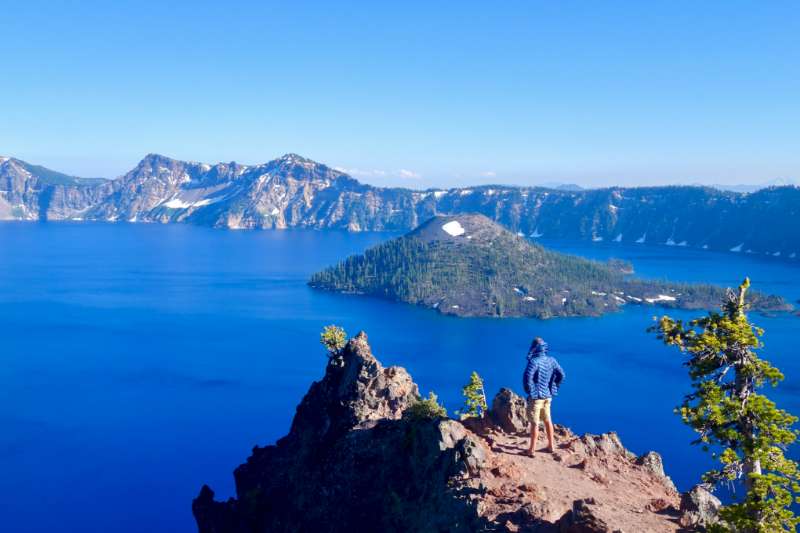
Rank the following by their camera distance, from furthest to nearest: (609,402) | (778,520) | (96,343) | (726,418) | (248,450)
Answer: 1. (96,343)
2. (609,402)
3. (248,450)
4. (726,418)
5. (778,520)

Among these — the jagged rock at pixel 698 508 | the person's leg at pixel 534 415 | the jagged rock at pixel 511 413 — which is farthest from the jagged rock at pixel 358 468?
the jagged rock at pixel 698 508

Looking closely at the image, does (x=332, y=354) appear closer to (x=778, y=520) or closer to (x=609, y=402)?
(x=778, y=520)

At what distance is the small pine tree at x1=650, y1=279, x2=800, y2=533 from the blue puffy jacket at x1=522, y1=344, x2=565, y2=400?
849 centimetres

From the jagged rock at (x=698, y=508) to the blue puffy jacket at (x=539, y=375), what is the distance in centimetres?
766

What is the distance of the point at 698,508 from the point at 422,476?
47.9ft

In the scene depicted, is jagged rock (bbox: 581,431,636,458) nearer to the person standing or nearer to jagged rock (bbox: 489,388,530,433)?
the person standing

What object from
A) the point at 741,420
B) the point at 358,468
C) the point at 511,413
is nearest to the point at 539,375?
the point at 511,413

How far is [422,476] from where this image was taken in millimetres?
35312

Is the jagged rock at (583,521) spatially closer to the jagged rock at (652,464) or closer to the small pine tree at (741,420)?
the small pine tree at (741,420)

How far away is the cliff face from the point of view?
2717 centimetres

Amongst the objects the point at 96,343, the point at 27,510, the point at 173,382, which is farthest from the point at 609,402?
the point at 96,343

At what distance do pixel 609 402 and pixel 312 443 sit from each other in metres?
88.4

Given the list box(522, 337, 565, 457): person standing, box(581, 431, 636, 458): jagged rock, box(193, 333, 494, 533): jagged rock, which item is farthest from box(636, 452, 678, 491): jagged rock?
box(193, 333, 494, 533): jagged rock

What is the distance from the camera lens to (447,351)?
17112 cm
